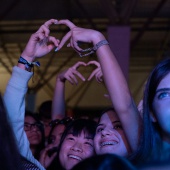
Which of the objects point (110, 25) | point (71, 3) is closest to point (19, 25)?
point (71, 3)

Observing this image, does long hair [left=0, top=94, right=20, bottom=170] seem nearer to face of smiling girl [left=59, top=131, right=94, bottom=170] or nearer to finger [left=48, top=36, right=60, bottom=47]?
finger [left=48, top=36, right=60, bottom=47]

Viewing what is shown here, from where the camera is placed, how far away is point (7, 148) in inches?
47.0

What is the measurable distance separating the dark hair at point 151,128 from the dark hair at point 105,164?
2.14ft

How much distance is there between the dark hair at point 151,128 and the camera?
5.19ft

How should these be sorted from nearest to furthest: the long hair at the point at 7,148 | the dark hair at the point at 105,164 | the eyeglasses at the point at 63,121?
the dark hair at the point at 105,164 < the long hair at the point at 7,148 < the eyeglasses at the point at 63,121

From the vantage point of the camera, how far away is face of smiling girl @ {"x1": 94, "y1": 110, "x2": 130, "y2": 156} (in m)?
1.87

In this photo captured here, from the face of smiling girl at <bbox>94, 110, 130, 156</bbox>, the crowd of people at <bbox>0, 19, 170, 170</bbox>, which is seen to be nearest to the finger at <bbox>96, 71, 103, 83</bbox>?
the crowd of people at <bbox>0, 19, 170, 170</bbox>

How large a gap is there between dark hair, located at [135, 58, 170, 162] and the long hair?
50 centimetres

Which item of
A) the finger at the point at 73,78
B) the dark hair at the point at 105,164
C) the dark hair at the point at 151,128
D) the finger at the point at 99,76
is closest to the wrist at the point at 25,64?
the finger at the point at 99,76

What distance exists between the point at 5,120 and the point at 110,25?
20.6ft

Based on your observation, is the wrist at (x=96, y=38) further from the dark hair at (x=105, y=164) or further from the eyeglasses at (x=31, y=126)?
the eyeglasses at (x=31, y=126)

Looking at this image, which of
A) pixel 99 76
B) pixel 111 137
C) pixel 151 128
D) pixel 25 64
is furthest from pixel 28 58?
pixel 151 128

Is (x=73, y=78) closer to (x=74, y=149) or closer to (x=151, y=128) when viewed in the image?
(x=74, y=149)

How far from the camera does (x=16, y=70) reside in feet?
6.34
